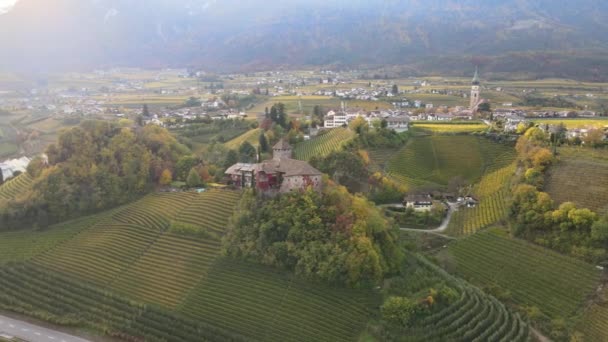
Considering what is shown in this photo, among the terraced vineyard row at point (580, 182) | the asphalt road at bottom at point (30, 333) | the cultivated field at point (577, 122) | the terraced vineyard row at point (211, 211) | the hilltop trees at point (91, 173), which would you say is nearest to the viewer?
the asphalt road at bottom at point (30, 333)

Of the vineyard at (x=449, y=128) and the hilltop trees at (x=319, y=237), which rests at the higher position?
the vineyard at (x=449, y=128)

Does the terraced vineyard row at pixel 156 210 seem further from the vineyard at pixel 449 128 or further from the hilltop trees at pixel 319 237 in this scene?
the vineyard at pixel 449 128

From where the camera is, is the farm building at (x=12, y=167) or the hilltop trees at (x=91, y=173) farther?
the farm building at (x=12, y=167)

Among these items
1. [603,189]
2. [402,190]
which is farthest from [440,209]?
[603,189]

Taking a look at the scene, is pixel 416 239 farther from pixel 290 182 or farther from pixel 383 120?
pixel 383 120

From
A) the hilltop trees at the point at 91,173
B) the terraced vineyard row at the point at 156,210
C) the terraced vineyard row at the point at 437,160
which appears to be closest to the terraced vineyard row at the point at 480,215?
the terraced vineyard row at the point at 437,160

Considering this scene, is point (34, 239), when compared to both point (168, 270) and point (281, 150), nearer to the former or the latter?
point (168, 270)
